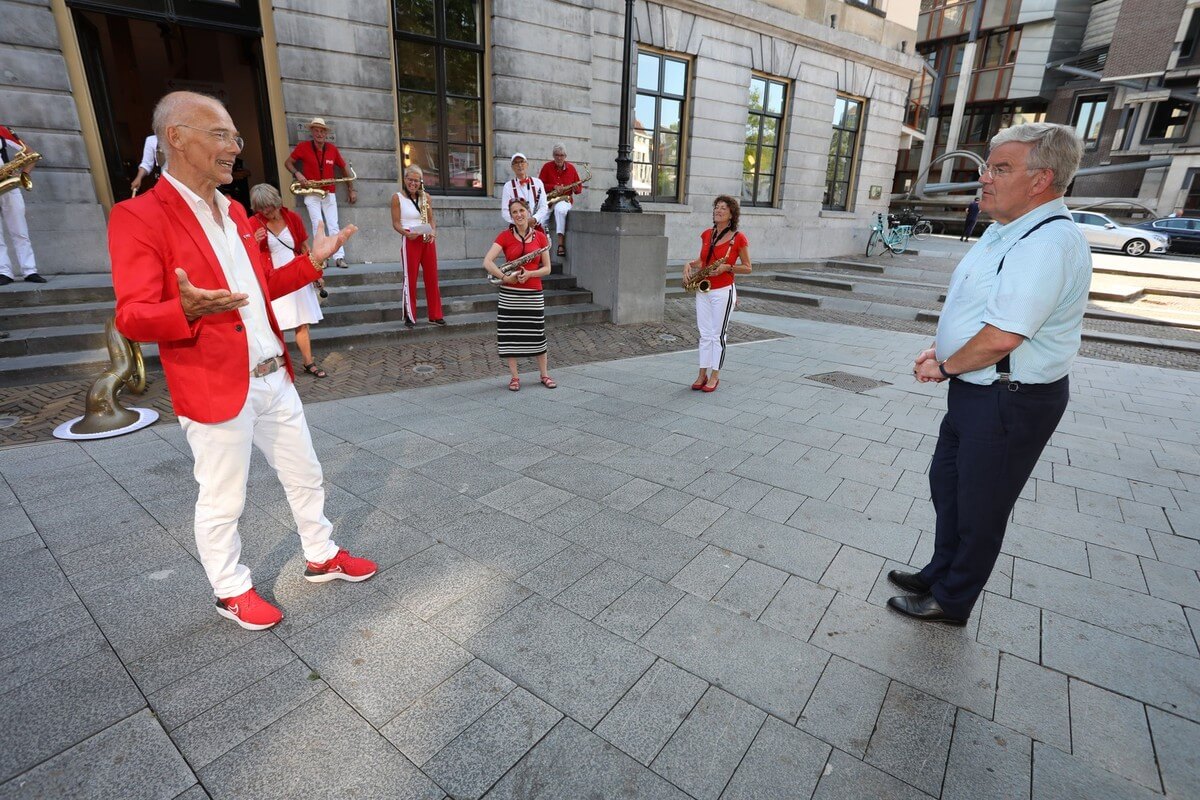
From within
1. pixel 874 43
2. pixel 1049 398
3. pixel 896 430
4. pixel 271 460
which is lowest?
pixel 896 430

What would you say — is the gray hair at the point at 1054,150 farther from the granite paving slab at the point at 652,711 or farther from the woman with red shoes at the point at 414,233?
the woman with red shoes at the point at 414,233

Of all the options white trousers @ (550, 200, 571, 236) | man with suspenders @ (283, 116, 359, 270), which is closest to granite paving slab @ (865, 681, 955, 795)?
man with suspenders @ (283, 116, 359, 270)

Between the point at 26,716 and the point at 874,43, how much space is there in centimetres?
2244

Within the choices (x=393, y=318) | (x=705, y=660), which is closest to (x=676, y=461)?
(x=705, y=660)

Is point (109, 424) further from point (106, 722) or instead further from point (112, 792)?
point (112, 792)

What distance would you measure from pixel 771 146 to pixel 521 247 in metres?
13.5

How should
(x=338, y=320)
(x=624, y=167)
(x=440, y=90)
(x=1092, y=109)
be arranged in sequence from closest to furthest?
1. (x=338, y=320)
2. (x=624, y=167)
3. (x=440, y=90)
4. (x=1092, y=109)

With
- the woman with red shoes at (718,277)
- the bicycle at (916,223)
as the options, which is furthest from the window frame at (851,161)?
the woman with red shoes at (718,277)

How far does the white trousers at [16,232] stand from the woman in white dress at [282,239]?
3.86 meters

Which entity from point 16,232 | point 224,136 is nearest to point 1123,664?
point 224,136

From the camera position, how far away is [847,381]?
7.37 meters

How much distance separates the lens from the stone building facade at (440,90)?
7992 millimetres

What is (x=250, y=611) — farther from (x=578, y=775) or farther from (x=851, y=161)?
(x=851, y=161)

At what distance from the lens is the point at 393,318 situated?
879 centimetres
